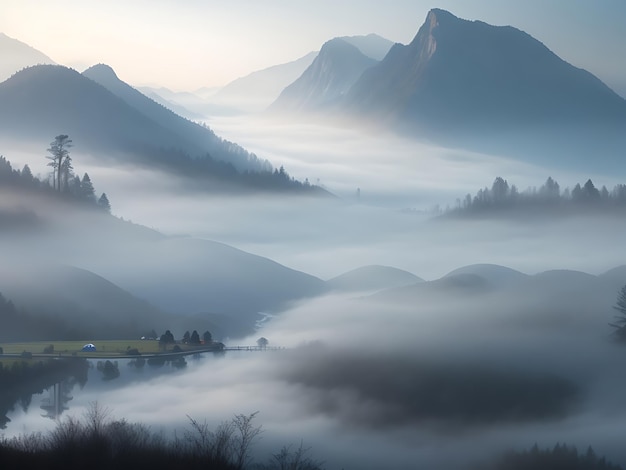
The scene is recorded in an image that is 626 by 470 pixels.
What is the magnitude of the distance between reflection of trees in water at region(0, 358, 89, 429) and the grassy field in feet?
3.48

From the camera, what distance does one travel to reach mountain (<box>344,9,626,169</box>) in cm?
9794

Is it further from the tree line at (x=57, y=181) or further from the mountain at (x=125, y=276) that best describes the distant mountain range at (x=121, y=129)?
the mountain at (x=125, y=276)

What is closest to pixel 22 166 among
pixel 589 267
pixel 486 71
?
pixel 589 267

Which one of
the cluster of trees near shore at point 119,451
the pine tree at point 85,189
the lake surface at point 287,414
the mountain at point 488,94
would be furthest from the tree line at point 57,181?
the mountain at point 488,94

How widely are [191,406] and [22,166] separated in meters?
25.5

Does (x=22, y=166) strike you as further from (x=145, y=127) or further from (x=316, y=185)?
(x=316, y=185)

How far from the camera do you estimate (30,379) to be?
36.4m

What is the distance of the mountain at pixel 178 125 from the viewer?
81750mm

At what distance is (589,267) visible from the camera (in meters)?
73.3

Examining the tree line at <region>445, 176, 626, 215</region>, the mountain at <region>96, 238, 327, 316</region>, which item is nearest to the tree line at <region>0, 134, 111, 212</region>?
the mountain at <region>96, 238, 327, 316</region>

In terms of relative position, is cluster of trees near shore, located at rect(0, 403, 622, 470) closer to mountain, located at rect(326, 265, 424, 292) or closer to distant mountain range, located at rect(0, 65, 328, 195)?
mountain, located at rect(326, 265, 424, 292)

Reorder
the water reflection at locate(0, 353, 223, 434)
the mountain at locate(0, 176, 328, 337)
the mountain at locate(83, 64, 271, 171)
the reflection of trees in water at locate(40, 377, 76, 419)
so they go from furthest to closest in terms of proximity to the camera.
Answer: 1. the mountain at locate(83, 64, 271, 171)
2. the mountain at locate(0, 176, 328, 337)
3. the reflection of trees in water at locate(40, 377, 76, 419)
4. the water reflection at locate(0, 353, 223, 434)

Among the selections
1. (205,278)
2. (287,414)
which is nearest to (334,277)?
(205,278)

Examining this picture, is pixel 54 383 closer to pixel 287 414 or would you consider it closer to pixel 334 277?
pixel 287 414
